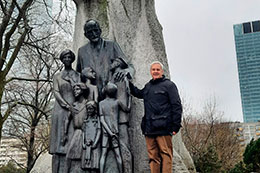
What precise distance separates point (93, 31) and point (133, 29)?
1251mm

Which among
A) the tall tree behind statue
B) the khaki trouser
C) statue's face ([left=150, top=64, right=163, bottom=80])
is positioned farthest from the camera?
the tall tree behind statue

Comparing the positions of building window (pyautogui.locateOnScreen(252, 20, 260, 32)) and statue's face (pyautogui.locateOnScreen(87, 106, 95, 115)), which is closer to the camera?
statue's face (pyautogui.locateOnScreen(87, 106, 95, 115))

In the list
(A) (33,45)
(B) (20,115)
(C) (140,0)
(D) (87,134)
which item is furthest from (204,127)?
(D) (87,134)

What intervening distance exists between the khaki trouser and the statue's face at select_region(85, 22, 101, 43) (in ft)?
5.90

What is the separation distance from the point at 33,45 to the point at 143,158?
31.6 ft

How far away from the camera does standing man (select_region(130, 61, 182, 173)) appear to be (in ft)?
11.4

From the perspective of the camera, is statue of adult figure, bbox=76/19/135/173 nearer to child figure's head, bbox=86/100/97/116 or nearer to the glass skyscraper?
child figure's head, bbox=86/100/97/116

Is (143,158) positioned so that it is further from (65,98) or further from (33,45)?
(33,45)

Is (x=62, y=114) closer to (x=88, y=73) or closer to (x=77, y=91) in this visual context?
(x=77, y=91)

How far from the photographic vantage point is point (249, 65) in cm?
8081

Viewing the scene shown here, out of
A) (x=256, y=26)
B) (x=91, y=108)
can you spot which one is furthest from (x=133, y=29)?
(x=256, y=26)

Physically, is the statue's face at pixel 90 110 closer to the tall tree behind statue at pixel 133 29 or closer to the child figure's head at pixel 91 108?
the child figure's head at pixel 91 108

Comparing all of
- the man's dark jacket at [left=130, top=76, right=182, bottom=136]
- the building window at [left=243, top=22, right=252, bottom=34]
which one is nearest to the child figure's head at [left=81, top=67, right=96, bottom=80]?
the man's dark jacket at [left=130, top=76, right=182, bottom=136]

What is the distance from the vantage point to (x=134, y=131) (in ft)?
15.0
